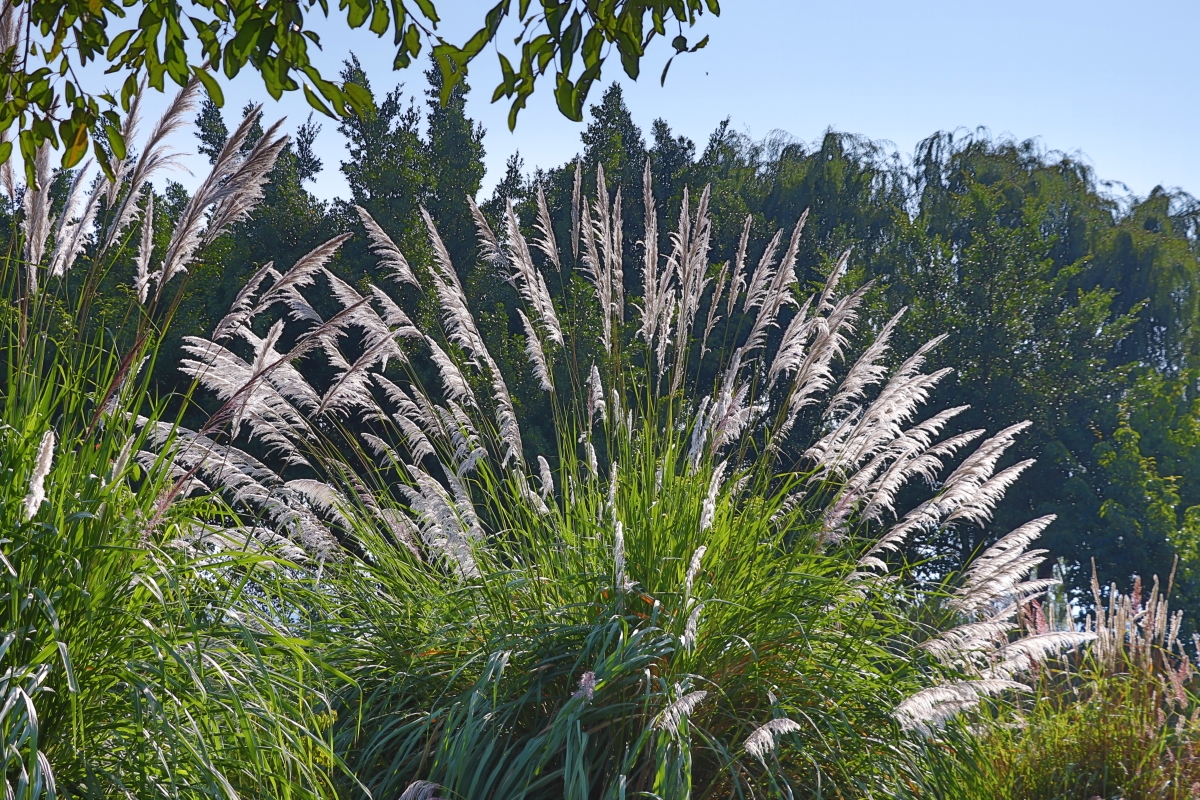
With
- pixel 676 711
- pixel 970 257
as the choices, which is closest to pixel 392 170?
pixel 970 257

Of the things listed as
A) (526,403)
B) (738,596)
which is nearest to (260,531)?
(738,596)

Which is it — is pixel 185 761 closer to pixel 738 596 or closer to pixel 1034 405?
pixel 738 596

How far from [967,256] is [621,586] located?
1735 cm

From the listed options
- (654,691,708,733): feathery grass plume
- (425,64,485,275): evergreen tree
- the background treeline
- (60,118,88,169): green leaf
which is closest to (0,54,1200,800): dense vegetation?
(654,691,708,733): feathery grass plume

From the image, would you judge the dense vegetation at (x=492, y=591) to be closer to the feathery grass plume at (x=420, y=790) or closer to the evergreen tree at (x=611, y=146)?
the feathery grass plume at (x=420, y=790)

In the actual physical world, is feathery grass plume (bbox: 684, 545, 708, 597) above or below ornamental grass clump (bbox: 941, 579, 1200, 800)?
above

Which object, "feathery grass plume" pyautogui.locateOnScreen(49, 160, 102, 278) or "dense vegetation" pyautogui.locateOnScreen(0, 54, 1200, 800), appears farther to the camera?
"feathery grass plume" pyautogui.locateOnScreen(49, 160, 102, 278)

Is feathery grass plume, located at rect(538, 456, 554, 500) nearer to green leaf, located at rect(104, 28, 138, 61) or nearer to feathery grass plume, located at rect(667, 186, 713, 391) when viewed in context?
feathery grass plume, located at rect(667, 186, 713, 391)

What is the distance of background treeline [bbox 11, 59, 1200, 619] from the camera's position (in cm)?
1454

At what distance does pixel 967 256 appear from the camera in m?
18.3

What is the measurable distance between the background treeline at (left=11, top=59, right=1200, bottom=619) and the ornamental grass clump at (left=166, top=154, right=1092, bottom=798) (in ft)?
27.0

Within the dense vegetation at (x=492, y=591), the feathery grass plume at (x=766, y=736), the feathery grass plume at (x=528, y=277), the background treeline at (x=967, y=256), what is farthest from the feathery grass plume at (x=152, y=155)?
the background treeline at (x=967, y=256)

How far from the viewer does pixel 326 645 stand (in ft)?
10.1

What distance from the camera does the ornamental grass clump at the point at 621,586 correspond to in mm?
2730
